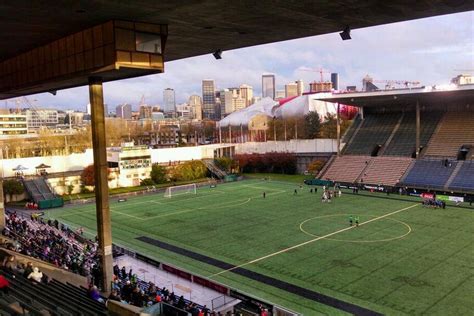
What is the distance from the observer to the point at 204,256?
2988cm

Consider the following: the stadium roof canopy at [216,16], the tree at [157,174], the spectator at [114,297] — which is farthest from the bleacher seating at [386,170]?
the spectator at [114,297]

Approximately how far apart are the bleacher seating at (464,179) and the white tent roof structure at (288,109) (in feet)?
229

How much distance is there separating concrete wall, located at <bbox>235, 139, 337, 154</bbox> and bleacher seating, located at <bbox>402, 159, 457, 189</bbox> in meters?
18.3

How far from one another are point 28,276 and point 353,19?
51.4 ft

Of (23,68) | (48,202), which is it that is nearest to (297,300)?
(23,68)

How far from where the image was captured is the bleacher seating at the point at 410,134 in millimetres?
60219

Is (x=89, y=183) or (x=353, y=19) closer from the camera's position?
(x=353, y=19)

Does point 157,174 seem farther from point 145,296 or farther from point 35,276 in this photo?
point 35,276

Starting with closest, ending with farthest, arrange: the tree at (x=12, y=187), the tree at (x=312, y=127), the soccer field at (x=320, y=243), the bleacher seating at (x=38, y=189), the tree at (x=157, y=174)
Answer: the soccer field at (x=320, y=243) < the tree at (x=12, y=187) < the bleacher seating at (x=38, y=189) < the tree at (x=157, y=174) < the tree at (x=312, y=127)

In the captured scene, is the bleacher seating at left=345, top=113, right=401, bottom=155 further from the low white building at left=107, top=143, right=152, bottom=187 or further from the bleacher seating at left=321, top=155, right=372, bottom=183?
the low white building at left=107, top=143, right=152, bottom=187

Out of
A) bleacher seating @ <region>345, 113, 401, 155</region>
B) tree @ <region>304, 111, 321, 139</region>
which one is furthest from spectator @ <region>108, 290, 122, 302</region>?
tree @ <region>304, 111, 321, 139</region>

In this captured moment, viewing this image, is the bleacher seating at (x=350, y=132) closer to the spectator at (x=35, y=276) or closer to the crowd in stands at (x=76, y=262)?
the crowd in stands at (x=76, y=262)

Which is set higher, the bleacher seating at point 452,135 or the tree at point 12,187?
the bleacher seating at point 452,135

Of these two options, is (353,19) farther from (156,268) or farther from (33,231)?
(33,231)
